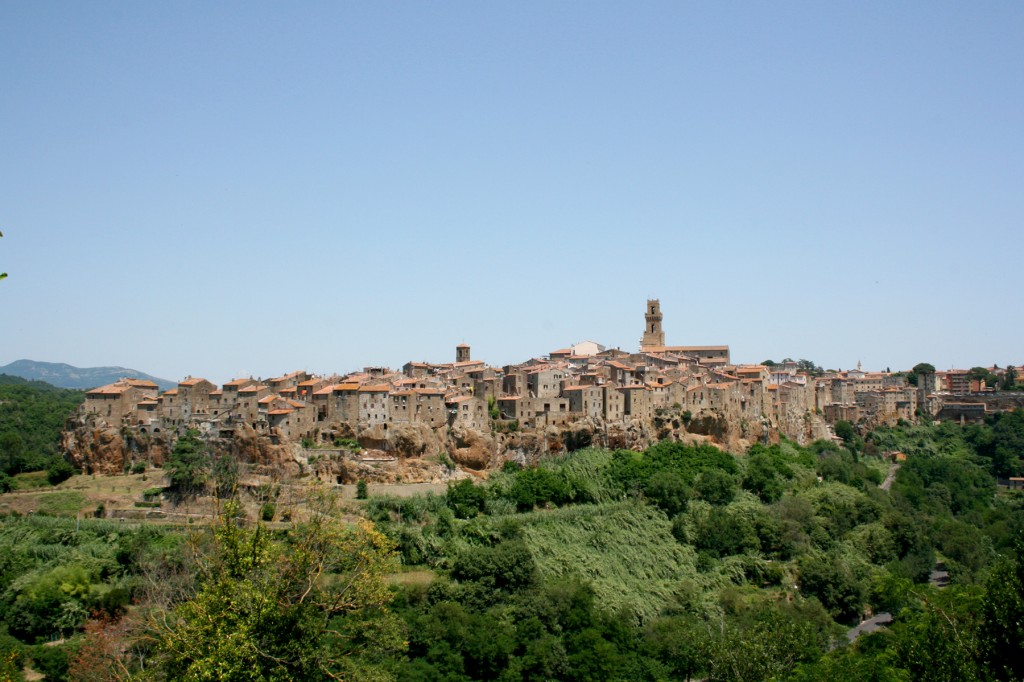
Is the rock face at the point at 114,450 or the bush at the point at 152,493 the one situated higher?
the rock face at the point at 114,450

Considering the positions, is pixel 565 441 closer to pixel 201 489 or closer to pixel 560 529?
pixel 560 529

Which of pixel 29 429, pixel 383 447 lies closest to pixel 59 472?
pixel 383 447

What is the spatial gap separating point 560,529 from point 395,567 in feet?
58.3

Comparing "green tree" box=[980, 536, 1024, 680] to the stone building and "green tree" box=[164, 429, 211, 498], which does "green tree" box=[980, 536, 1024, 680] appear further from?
the stone building

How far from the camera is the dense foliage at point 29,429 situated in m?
46.7

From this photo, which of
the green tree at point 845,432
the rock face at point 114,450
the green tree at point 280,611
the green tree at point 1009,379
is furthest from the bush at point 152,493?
the green tree at point 1009,379

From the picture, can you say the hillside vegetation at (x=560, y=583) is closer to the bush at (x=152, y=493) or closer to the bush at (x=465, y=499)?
the bush at (x=465, y=499)

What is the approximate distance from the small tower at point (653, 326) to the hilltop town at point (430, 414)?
1400cm

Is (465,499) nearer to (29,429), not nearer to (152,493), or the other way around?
(152,493)

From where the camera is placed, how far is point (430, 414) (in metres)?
45.5

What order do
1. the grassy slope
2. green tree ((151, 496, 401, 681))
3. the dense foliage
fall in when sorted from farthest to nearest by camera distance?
the dense foliage
the grassy slope
green tree ((151, 496, 401, 681))

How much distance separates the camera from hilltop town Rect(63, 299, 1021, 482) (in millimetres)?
43438

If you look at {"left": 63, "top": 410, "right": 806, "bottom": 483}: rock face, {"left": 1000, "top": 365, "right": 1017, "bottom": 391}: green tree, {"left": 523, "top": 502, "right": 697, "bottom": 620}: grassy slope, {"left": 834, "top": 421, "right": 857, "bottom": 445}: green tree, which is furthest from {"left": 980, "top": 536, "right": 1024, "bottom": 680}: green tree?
{"left": 1000, "top": 365, "right": 1017, "bottom": 391}: green tree

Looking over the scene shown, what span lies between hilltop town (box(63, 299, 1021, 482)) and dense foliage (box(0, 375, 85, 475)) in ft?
8.97
